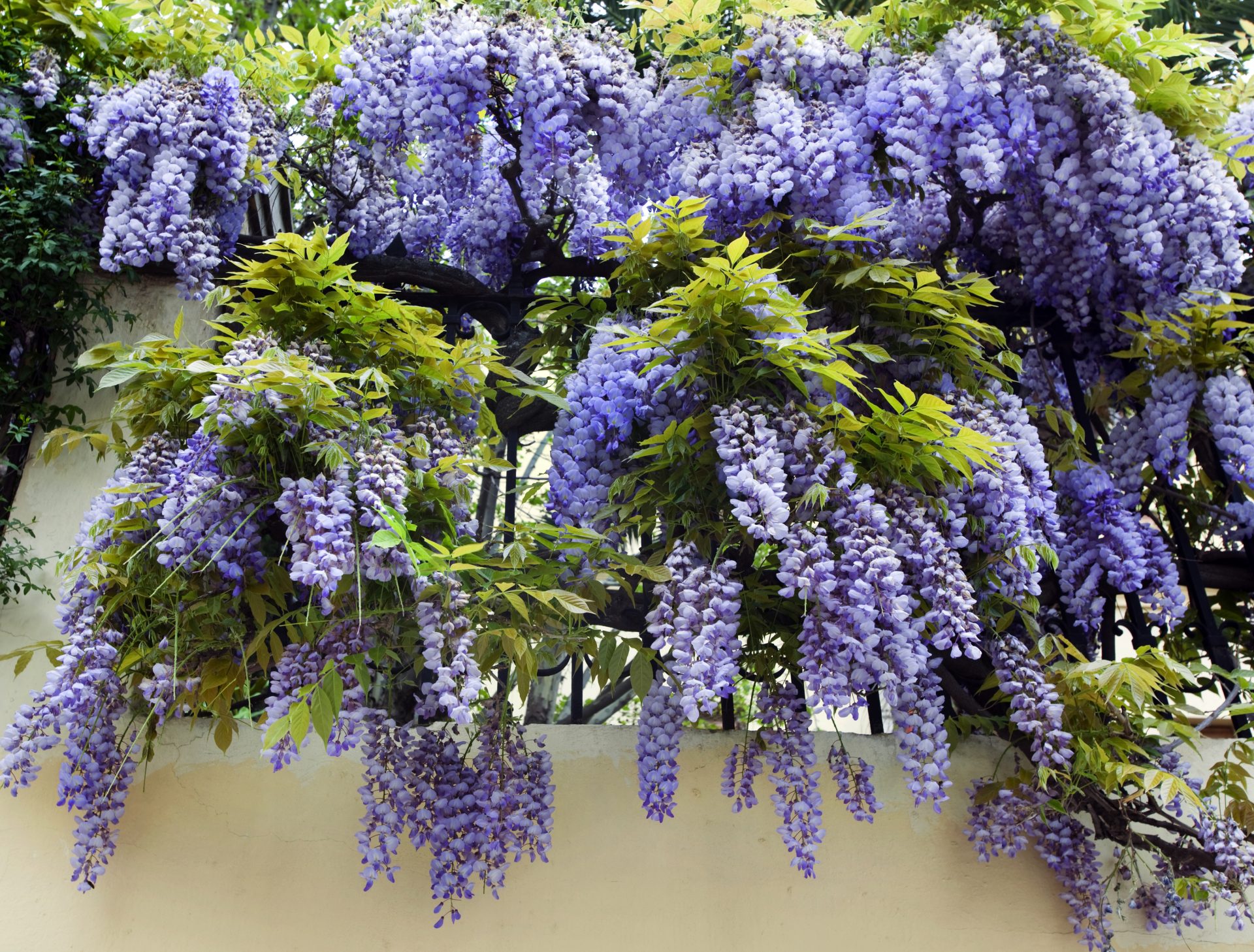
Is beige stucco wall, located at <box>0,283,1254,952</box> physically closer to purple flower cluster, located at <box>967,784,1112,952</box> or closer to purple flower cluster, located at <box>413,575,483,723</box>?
purple flower cluster, located at <box>967,784,1112,952</box>

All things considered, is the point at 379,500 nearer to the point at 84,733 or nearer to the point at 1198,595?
the point at 84,733

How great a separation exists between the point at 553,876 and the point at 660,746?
494 mm

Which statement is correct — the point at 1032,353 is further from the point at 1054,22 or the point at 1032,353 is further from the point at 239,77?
the point at 239,77

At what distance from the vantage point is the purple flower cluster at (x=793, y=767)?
2.12 metres

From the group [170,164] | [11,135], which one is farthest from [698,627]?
[11,135]

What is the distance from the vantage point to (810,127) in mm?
2562

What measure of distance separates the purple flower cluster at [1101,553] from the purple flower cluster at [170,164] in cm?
252

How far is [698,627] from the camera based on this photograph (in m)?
2.00

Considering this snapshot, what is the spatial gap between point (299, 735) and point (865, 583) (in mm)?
1159

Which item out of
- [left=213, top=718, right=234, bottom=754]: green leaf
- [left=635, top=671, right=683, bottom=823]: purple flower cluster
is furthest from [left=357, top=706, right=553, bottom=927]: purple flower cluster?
[left=213, top=718, right=234, bottom=754]: green leaf

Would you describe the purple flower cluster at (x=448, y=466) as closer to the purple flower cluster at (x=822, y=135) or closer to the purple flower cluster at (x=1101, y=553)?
the purple flower cluster at (x=822, y=135)

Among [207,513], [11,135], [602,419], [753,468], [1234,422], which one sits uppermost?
[11,135]

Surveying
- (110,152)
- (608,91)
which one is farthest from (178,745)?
(608,91)

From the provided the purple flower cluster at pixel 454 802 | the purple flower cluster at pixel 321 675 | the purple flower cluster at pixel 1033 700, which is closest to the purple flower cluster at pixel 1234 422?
the purple flower cluster at pixel 1033 700
